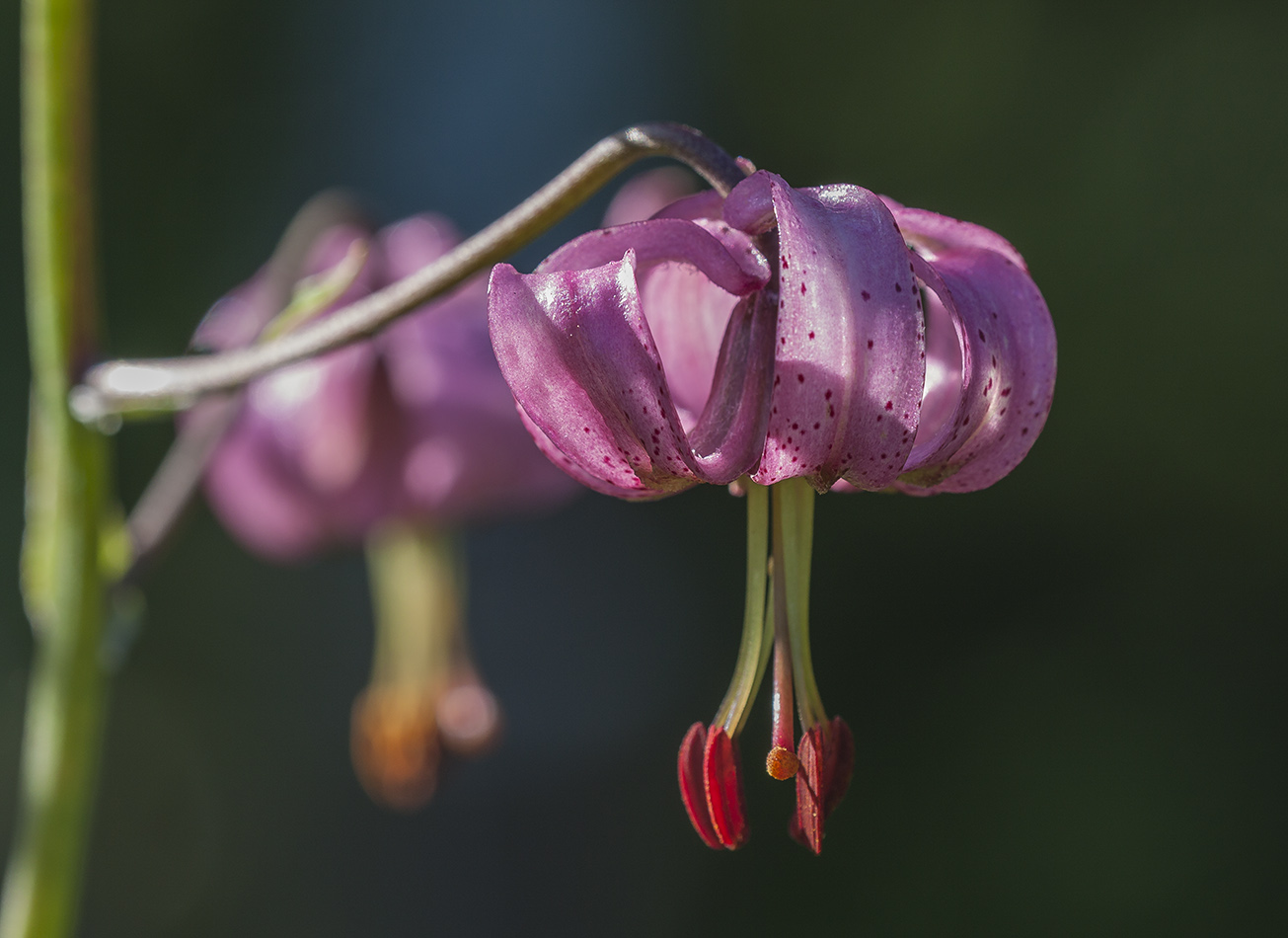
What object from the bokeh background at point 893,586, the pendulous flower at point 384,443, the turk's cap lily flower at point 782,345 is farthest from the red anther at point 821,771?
the bokeh background at point 893,586

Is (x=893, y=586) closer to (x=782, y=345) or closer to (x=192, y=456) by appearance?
(x=192, y=456)

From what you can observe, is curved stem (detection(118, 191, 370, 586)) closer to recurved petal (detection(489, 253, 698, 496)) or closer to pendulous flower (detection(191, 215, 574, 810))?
pendulous flower (detection(191, 215, 574, 810))

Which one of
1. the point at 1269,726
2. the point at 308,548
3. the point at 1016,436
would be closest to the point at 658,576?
the point at 1269,726

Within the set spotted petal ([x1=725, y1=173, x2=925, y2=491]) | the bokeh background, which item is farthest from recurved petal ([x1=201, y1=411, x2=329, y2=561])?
the bokeh background

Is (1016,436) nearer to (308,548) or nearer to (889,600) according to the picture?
(308,548)

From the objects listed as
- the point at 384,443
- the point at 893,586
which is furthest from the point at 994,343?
the point at 893,586

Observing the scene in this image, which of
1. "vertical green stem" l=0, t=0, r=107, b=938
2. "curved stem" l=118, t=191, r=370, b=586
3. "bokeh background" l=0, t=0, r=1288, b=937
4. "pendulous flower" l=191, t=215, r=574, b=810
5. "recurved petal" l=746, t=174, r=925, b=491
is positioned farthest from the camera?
"bokeh background" l=0, t=0, r=1288, b=937

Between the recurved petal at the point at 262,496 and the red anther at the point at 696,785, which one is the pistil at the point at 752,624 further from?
the recurved petal at the point at 262,496
